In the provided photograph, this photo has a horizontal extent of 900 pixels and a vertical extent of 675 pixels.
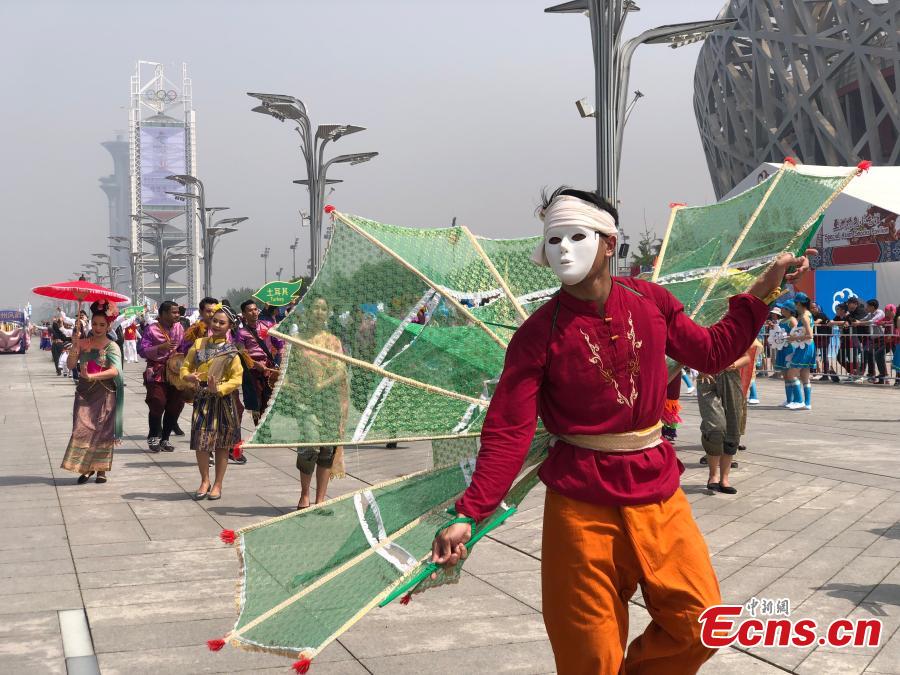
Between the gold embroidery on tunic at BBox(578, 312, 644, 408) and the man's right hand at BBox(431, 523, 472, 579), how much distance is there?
0.59 meters

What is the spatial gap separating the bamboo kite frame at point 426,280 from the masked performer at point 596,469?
92 cm

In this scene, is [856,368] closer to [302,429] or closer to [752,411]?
[752,411]

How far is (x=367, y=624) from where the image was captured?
5.33 meters

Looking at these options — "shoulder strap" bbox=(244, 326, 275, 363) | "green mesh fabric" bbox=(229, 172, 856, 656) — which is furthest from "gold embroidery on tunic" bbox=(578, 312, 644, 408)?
"shoulder strap" bbox=(244, 326, 275, 363)

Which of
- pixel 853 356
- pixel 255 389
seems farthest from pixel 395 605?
pixel 853 356

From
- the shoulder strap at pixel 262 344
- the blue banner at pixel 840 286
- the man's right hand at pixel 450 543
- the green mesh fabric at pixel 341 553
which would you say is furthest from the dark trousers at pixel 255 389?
the blue banner at pixel 840 286

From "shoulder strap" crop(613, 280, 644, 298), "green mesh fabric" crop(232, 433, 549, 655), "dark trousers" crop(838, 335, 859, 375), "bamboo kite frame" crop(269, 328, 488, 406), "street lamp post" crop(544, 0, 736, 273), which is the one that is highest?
"street lamp post" crop(544, 0, 736, 273)

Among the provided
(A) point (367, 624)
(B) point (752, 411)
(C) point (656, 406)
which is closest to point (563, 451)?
(C) point (656, 406)

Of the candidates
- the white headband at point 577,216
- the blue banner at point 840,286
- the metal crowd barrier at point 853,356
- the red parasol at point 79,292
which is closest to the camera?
the white headband at point 577,216

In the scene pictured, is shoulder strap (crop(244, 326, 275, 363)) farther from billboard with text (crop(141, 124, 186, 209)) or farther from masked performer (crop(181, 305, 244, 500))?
billboard with text (crop(141, 124, 186, 209))

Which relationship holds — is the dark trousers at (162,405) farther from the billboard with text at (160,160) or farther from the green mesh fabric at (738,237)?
the billboard with text at (160,160)

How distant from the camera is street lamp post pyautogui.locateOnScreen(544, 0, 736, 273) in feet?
40.4

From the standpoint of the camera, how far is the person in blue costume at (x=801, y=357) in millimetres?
15734

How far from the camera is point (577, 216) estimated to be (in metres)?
3.22
